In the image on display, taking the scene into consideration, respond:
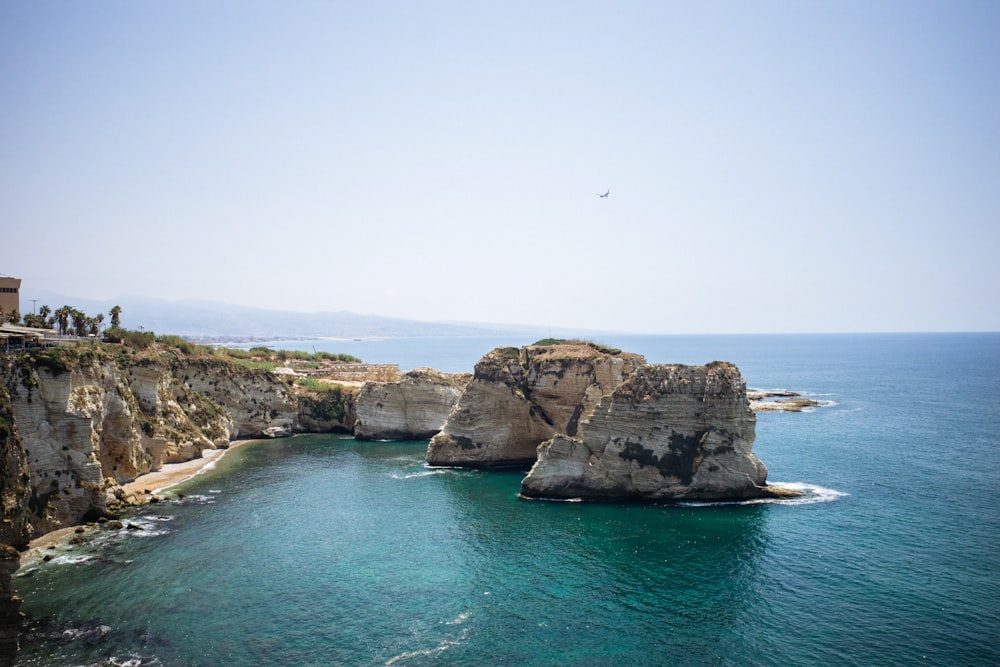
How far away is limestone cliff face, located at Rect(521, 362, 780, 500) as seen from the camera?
41656mm

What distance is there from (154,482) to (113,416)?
21.1ft

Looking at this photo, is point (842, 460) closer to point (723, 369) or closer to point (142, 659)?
point (723, 369)

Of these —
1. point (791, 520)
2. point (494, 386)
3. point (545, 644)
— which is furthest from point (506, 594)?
point (494, 386)

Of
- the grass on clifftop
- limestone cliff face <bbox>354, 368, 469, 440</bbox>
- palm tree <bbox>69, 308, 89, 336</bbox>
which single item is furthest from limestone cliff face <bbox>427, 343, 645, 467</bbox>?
palm tree <bbox>69, 308, 89, 336</bbox>

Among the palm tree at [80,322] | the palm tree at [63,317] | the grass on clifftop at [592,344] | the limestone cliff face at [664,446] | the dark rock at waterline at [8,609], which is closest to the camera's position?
the dark rock at waterline at [8,609]

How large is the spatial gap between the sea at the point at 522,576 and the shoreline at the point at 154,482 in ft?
5.96

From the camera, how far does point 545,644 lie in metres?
23.8

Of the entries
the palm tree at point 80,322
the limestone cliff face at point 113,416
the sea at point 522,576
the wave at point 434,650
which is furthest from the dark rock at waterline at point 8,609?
the palm tree at point 80,322

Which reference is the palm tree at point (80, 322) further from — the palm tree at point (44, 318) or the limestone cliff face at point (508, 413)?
the limestone cliff face at point (508, 413)

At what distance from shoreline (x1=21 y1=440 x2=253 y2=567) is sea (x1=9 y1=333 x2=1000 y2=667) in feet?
5.96

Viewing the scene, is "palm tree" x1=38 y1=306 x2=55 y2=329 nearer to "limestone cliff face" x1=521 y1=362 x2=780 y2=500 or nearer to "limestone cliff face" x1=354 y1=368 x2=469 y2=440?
"limestone cliff face" x1=354 y1=368 x2=469 y2=440

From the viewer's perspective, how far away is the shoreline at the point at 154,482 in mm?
32844

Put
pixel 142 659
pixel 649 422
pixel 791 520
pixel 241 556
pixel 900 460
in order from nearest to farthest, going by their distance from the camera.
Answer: pixel 142 659
pixel 241 556
pixel 791 520
pixel 649 422
pixel 900 460

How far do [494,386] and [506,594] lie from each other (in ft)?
89.6
